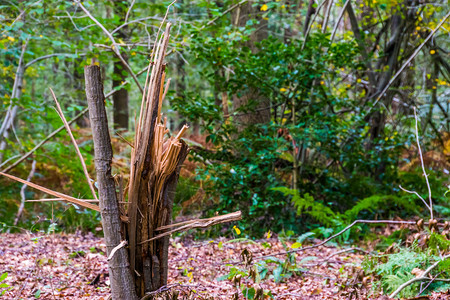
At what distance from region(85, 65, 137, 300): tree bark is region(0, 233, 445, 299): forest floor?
635 millimetres

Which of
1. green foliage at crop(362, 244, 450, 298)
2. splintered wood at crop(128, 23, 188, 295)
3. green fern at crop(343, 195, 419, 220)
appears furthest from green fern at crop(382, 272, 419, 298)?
green fern at crop(343, 195, 419, 220)

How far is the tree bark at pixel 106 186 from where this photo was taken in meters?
2.02

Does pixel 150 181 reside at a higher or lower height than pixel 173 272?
higher

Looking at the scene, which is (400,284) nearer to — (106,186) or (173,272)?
(173,272)

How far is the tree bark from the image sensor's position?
202 centimetres

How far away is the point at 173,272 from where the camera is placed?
392 centimetres

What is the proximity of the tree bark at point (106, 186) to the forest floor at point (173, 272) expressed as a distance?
25.0 inches

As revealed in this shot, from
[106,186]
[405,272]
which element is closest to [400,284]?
[405,272]

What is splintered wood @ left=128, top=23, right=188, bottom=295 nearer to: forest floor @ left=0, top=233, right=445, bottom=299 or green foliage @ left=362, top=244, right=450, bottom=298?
forest floor @ left=0, top=233, right=445, bottom=299

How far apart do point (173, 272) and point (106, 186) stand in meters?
2.15

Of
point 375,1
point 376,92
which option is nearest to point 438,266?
point 376,92

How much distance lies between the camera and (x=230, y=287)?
3451mm

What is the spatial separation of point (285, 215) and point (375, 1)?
3.96 metres

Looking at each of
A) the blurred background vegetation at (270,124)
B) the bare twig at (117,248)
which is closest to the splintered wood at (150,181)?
the bare twig at (117,248)
